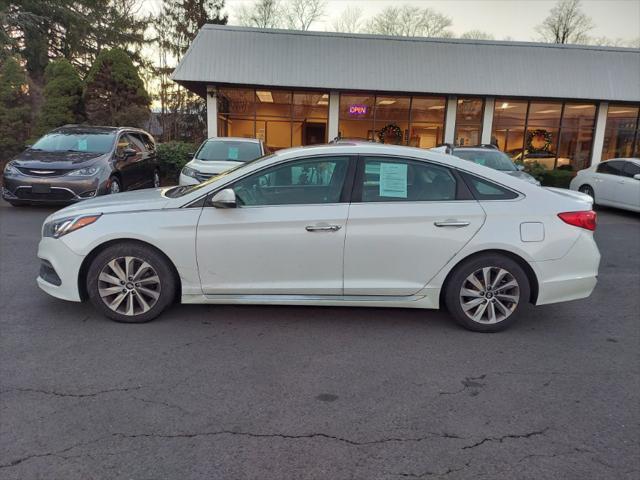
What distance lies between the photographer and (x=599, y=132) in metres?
20.0

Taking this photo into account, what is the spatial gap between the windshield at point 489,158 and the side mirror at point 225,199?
839 cm

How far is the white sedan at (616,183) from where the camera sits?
11.9 metres

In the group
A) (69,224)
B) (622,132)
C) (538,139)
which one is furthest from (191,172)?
(622,132)

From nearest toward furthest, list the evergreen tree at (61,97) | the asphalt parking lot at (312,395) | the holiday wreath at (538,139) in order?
the asphalt parking lot at (312,395) → the evergreen tree at (61,97) → the holiday wreath at (538,139)

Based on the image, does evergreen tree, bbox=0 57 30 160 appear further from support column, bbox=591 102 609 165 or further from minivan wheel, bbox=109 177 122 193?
support column, bbox=591 102 609 165

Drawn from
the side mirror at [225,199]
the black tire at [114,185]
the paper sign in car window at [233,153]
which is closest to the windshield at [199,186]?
the side mirror at [225,199]

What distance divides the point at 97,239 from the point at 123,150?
7.16 m

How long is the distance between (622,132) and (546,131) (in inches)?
127

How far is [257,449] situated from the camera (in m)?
2.71

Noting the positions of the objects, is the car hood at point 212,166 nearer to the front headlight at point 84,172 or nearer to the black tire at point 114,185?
the black tire at point 114,185

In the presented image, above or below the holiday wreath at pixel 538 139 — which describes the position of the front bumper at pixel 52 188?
below

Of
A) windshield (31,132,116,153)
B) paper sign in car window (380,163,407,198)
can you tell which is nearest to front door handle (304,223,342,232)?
paper sign in car window (380,163,407,198)

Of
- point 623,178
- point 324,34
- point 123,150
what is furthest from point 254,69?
point 623,178

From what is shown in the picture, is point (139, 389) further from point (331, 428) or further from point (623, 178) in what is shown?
point (623, 178)
